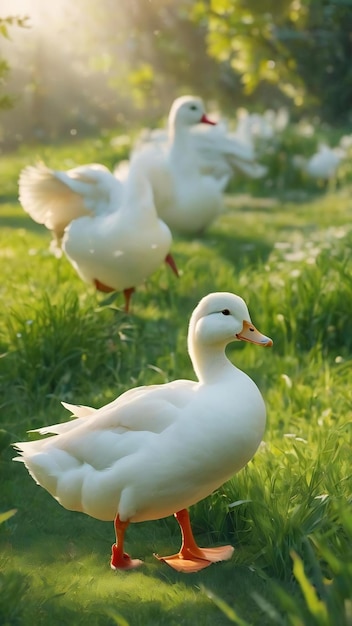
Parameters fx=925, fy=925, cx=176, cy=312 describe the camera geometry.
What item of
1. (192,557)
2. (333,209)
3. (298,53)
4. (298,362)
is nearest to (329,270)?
(298,362)

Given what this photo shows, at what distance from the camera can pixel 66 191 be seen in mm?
6039

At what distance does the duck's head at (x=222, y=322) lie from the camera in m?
3.23

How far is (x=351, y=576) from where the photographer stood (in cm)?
234

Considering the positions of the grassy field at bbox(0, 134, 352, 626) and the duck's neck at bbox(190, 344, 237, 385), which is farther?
the duck's neck at bbox(190, 344, 237, 385)

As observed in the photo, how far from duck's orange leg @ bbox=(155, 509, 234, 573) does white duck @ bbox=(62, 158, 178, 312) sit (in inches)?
96.4

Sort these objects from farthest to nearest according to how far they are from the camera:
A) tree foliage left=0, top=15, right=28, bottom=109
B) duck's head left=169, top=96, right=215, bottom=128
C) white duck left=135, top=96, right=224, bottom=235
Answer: duck's head left=169, top=96, right=215, bottom=128 → white duck left=135, top=96, right=224, bottom=235 → tree foliage left=0, top=15, right=28, bottom=109

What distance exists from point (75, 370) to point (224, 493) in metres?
1.59

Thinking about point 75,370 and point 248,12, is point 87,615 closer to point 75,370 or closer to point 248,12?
point 75,370

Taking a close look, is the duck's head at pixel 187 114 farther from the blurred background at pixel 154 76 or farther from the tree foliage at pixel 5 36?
the tree foliage at pixel 5 36

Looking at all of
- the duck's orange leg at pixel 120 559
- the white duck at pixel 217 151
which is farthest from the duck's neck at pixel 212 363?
the white duck at pixel 217 151

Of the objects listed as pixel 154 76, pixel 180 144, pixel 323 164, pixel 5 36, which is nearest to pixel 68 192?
pixel 5 36

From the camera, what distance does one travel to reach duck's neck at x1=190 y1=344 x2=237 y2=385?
3242mm

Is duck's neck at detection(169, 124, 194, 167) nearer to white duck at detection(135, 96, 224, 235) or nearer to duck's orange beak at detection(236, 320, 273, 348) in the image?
white duck at detection(135, 96, 224, 235)

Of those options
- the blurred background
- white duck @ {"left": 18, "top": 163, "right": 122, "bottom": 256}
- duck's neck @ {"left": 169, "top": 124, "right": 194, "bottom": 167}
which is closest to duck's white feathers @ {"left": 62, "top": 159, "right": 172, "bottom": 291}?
white duck @ {"left": 18, "top": 163, "right": 122, "bottom": 256}
